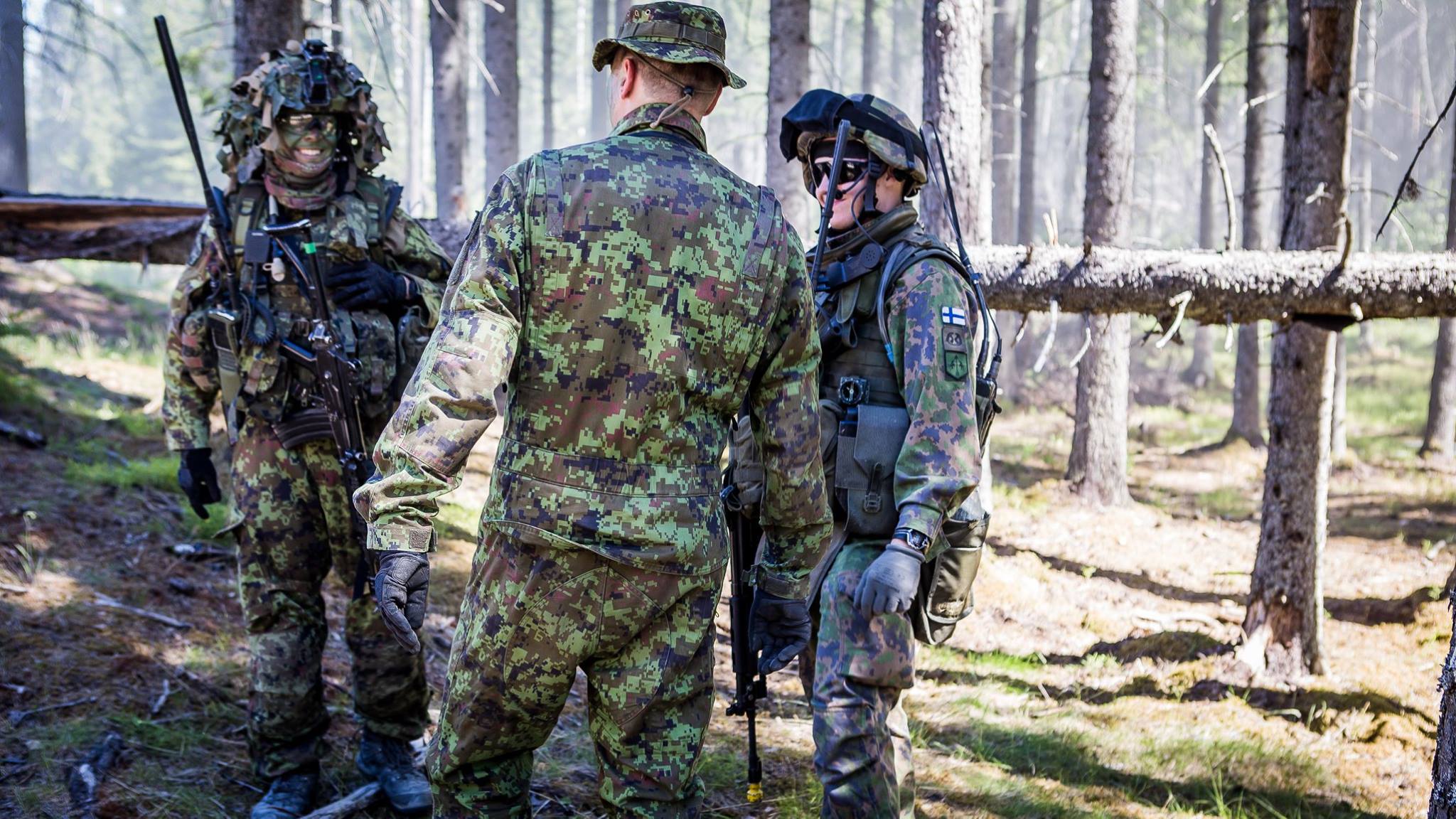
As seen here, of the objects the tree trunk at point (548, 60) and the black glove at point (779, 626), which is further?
the tree trunk at point (548, 60)

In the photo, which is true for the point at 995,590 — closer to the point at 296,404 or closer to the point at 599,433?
the point at 296,404

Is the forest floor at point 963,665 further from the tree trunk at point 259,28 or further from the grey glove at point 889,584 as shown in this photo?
the tree trunk at point 259,28

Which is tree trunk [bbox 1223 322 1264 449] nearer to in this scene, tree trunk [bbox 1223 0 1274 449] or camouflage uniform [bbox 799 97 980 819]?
tree trunk [bbox 1223 0 1274 449]

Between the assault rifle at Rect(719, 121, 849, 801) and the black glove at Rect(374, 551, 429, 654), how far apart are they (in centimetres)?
110

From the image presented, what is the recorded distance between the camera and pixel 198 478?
423 cm

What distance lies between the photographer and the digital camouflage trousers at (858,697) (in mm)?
3516

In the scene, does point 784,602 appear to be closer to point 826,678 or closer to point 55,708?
point 826,678

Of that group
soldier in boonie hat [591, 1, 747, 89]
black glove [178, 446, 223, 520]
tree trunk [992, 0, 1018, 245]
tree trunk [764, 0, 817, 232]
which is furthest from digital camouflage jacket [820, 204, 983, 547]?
tree trunk [992, 0, 1018, 245]

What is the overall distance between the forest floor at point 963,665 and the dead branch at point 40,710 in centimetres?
1

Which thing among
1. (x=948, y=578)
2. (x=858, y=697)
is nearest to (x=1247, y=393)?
(x=948, y=578)

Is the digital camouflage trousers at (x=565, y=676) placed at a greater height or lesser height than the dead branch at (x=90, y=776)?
greater

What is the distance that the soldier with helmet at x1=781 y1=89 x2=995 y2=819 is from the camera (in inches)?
138

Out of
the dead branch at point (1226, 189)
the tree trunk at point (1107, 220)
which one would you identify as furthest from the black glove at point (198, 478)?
the tree trunk at point (1107, 220)

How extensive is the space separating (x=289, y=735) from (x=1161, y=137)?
56069 millimetres
